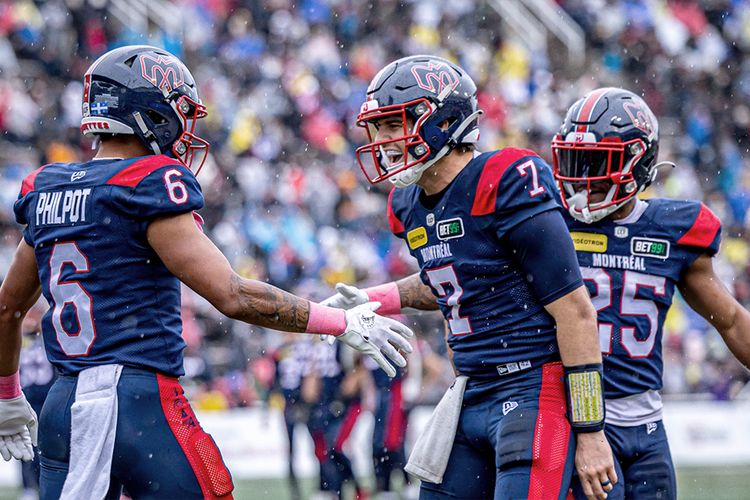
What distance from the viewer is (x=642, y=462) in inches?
166

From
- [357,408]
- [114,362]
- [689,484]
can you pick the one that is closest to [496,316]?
[114,362]

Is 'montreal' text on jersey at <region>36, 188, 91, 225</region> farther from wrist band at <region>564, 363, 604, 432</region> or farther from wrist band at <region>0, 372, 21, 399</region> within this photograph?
wrist band at <region>564, 363, 604, 432</region>

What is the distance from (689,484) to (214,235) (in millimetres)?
6404

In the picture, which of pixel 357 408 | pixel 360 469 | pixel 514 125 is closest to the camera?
pixel 357 408

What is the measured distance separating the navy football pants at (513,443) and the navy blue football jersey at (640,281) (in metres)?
0.50

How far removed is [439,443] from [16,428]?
60.7 inches

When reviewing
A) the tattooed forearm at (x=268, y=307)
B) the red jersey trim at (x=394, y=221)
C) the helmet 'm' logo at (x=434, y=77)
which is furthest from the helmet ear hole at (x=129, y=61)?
the red jersey trim at (x=394, y=221)

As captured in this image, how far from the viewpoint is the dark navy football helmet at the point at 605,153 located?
4340mm

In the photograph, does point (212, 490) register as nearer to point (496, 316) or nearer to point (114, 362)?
point (114, 362)

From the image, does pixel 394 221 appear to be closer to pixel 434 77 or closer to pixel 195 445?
pixel 434 77

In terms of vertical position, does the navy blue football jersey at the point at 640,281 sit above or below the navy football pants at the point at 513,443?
above

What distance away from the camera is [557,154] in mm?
4488

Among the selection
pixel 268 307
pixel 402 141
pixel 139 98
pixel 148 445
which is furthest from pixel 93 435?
pixel 402 141

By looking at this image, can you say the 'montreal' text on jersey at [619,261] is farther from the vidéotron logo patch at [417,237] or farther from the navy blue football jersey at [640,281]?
the vidéotron logo patch at [417,237]
